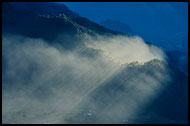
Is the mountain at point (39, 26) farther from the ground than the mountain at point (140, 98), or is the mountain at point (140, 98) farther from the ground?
the mountain at point (39, 26)

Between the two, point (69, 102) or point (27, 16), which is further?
point (27, 16)

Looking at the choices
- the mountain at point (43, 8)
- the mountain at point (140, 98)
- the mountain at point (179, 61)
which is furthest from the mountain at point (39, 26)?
the mountain at point (179, 61)

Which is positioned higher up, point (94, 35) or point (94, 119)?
point (94, 35)

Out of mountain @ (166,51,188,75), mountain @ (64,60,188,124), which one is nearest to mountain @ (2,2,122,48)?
mountain @ (64,60,188,124)

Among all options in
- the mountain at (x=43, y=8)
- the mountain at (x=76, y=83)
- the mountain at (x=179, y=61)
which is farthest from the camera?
the mountain at (x=43, y=8)

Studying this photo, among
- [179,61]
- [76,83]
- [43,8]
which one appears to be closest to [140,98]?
[76,83]

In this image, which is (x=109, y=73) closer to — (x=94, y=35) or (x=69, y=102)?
(x=69, y=102)

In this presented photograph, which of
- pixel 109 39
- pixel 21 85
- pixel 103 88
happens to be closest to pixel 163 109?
pixel 103 88

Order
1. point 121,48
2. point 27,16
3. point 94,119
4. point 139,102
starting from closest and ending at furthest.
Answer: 1. point 94,119
2. point 139,102
3. point 27,16
4. point 121,48

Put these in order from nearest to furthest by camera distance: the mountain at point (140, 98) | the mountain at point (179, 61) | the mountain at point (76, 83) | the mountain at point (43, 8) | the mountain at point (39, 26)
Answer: the mountain at point (76, 83), the mountain at point (140, 98), the mountain at point (39, 26), the mountain at point (179, 61), the mountain at point (43, 8)

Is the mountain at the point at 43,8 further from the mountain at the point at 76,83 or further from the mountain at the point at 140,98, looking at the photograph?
the mountain at the point at 140,98

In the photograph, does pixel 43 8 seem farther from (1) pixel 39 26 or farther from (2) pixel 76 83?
(2) pixel 76 83
